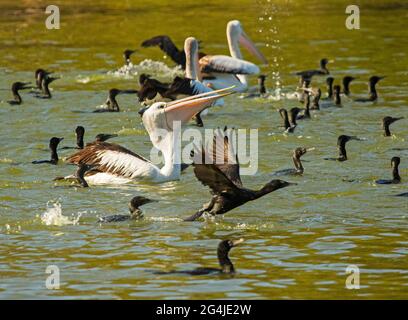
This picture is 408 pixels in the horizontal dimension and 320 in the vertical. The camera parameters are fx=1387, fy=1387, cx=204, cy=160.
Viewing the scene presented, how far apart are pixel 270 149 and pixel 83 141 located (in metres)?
2.59

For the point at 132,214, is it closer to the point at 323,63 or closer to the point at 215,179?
the point at 215,179

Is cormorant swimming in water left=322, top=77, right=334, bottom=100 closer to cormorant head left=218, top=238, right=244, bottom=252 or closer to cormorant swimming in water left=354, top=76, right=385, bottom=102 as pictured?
cormorant swimming in water left=354, top=76, right=385, bottom=102

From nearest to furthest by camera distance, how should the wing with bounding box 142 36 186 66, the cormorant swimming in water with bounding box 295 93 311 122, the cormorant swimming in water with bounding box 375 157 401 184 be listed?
the cormorant swimming in water with bounding box 375 157 401 184 → the cormorant swimming in water with bounding box 295 93 311 122 → the wing with bounding box 142 36 186 66

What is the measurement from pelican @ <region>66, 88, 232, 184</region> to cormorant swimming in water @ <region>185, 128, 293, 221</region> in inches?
80.1

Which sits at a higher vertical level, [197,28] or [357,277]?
[197,28]

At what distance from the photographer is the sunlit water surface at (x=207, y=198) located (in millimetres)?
12156

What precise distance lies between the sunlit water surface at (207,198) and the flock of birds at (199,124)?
7.7 inches

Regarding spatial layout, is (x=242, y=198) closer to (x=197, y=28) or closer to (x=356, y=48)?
(x=356, y=48)

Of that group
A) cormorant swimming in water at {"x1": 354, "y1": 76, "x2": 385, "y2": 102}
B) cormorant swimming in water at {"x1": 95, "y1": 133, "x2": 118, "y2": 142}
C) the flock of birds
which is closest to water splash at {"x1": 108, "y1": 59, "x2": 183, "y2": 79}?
the flock of birds

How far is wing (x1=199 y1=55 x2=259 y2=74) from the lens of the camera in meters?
23.4

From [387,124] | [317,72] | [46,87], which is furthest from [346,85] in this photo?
[46,87]

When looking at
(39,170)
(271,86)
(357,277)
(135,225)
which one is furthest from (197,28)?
(357,277)

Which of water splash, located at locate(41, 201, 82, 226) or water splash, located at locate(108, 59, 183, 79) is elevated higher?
water splash, located at locate(108, 59, 183, 79)
